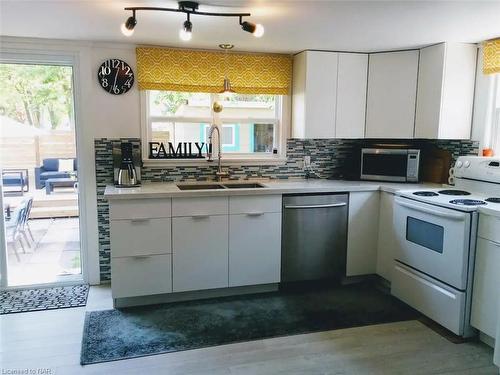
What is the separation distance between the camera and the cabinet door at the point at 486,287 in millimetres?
2502

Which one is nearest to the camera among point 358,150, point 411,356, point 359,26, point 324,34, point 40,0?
point 40,0

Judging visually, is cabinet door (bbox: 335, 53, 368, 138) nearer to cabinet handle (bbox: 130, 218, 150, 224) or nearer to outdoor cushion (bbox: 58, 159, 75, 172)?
cabinet handle (bbox: 130, 218, 150, 224)

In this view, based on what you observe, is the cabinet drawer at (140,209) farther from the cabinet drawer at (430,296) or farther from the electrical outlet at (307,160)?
the cabinet drawer at (430,296)

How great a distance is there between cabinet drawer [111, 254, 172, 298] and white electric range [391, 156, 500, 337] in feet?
6.04

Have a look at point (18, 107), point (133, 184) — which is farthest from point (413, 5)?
point (18, 107)

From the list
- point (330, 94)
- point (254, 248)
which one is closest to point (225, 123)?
point (330, 94)

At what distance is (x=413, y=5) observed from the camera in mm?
2256

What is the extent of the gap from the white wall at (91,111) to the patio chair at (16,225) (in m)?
0.51

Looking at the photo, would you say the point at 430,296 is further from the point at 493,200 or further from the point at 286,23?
the point at 286,23

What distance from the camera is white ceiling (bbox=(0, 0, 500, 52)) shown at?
7.50 ft

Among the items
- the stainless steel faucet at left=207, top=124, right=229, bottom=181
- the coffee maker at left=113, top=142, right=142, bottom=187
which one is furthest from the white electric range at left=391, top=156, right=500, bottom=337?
the coffee maker at left=113, top=142, right=142, bottom=187

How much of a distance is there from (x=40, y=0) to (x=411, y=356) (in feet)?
9.77

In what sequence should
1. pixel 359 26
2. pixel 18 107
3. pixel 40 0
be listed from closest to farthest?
1. pixel 40 0
2. pixel 359 26
3. pixel 18 107

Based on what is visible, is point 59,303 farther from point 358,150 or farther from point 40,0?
point 358,150
